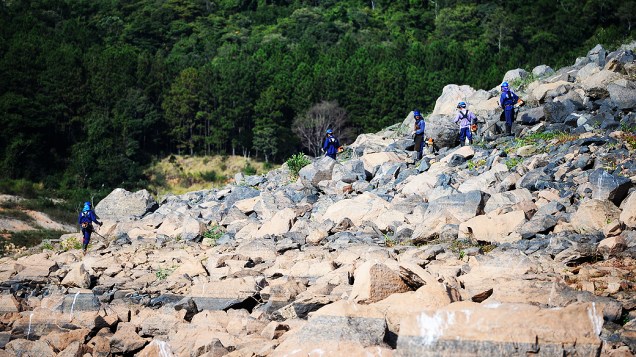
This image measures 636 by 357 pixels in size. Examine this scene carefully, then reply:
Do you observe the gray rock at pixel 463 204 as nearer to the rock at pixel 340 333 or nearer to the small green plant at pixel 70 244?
the rock at pixel 340 333

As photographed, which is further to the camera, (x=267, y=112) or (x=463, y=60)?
(x=463, y=60)

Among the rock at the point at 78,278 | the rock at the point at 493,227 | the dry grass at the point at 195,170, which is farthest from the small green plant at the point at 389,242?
the dry grass at the point at 195,170

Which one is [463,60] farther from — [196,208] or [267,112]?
[196,208]

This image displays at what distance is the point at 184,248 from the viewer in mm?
17781

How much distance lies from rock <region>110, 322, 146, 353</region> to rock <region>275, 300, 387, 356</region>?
3385 millimetres

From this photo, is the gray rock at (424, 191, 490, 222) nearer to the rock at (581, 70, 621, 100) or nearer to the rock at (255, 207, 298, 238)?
the rock at (255, 207, 298, 238)

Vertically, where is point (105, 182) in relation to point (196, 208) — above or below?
below

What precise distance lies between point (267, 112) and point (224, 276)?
148ft

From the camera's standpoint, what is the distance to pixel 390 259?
1258cm

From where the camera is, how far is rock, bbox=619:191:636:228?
12.2 metres

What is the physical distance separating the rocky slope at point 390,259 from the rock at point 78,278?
0.04 meters

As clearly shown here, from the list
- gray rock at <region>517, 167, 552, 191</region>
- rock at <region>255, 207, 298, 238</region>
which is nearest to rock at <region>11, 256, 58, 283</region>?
rock at <region>255, 207, 298, 238</region>

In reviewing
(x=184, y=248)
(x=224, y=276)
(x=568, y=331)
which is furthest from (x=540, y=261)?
(x=184, y=248)

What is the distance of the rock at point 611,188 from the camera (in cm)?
1354
